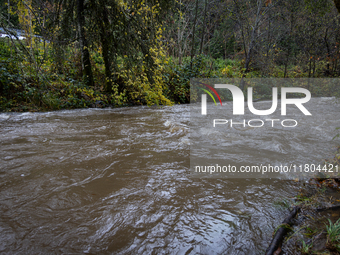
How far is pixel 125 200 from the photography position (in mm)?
2756

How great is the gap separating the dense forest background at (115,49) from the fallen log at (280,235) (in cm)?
428

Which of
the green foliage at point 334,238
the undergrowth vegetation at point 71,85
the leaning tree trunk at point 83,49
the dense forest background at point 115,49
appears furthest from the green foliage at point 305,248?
the leaning tree trunk at point 83,49

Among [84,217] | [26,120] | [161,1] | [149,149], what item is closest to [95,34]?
[161,1]

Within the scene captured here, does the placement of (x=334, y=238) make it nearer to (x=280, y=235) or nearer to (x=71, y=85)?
(x=280, y=235)

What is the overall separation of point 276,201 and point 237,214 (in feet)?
2.06

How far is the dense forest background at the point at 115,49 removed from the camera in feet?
23.8

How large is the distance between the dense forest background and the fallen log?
428cm

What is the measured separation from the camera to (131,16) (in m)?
6.99

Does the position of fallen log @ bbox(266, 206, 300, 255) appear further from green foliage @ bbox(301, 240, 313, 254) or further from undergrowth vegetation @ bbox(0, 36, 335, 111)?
undergrowth vegetation @ bbox(0, 36, 335, 111)

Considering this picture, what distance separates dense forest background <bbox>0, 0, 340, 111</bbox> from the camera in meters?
7.25

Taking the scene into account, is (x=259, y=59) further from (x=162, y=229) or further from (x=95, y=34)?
(x=162, y=229)

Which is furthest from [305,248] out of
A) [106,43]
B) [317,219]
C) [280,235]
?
[106,43]

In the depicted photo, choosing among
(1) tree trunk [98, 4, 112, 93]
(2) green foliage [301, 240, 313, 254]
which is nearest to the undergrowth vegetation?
(1) tree trunk [98, 4, 112, 93]

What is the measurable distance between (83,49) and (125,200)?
7.84m
